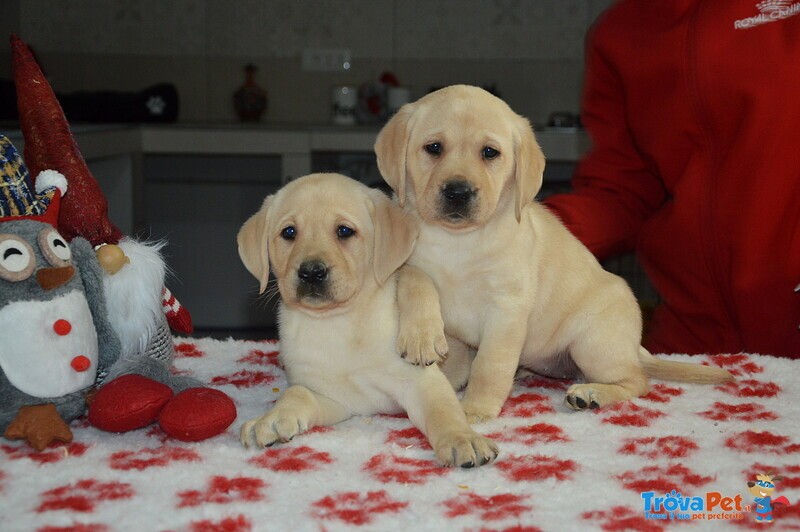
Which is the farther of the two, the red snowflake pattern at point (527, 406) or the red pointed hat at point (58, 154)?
the red snowflake pattern at point (527, 406)

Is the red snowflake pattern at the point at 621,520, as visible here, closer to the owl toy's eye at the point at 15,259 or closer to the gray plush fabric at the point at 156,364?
the gray plush fabric at the point at 156,364

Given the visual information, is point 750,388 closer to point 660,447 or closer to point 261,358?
point 660,447

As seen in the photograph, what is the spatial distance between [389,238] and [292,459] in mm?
474

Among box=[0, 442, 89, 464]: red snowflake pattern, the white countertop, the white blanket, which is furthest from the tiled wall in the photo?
box=[0, 442, 89, 464]: red snowflake pattern

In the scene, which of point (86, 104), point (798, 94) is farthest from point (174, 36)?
point (798, 94)

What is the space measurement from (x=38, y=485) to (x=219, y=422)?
0.91ft

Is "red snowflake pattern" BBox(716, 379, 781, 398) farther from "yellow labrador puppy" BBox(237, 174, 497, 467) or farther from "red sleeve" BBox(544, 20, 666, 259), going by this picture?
"red sleeve" BBox(544, 20, 666, 259)

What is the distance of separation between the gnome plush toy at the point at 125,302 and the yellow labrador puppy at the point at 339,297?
16 cm

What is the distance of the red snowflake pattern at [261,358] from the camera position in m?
1.87

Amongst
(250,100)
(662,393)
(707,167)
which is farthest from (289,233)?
(250,100)

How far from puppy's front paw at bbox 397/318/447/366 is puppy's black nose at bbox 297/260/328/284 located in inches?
6.8

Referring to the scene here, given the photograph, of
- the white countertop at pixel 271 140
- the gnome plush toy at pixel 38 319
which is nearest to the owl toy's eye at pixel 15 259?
the gnome plush toy at pixel 38 319

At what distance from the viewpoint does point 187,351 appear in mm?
1906

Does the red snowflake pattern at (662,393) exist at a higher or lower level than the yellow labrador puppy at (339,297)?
lower
